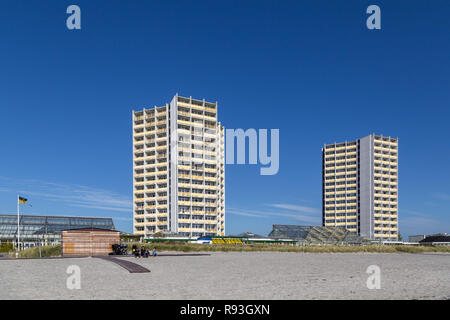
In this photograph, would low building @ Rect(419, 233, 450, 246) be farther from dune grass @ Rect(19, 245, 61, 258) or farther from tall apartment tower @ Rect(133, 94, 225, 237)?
dune grass @ Rect(19, 245, 61, 258)

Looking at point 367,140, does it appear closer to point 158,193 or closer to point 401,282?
point 158,193

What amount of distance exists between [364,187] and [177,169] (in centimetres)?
Answer: 7873

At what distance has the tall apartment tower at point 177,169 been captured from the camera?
390 feet

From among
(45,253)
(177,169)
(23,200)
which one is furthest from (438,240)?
(23,200)

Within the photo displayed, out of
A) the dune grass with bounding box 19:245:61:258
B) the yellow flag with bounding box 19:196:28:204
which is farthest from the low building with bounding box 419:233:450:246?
the yellow flag with bounding box 19:196:28:204

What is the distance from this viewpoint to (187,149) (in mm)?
121812

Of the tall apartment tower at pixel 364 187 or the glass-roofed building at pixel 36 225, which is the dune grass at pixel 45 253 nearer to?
the glass-roofed building at pixel 36 225

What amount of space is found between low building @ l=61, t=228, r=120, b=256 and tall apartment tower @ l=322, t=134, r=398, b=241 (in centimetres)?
12704

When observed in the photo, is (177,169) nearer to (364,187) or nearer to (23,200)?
(23,200)

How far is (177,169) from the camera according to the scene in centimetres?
11875

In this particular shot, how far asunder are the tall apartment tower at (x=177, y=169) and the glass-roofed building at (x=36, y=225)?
1520 cm

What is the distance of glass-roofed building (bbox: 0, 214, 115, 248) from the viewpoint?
91938 millimetres

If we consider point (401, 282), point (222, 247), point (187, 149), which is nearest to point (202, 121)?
point (187, 149)

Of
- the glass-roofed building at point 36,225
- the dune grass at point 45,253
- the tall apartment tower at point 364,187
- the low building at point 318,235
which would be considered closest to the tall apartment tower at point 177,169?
the glass-roofed building at point 36,225
